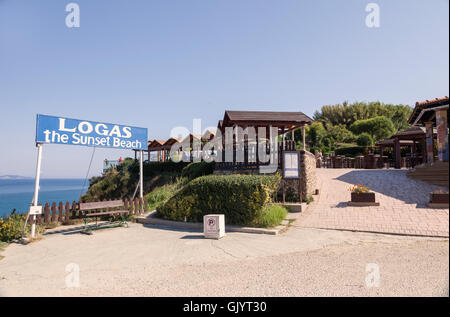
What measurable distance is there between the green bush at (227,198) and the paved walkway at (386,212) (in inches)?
61.4

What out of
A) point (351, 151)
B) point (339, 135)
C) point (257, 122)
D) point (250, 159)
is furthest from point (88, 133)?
point (339, 135)

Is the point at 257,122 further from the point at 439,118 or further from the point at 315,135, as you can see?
the point at 315,135

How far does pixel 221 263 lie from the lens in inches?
199

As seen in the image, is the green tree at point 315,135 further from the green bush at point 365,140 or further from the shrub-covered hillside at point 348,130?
the green bush at point 365,140

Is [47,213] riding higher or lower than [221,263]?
higher

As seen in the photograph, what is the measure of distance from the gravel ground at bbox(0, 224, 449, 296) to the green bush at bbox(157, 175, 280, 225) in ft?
3.42

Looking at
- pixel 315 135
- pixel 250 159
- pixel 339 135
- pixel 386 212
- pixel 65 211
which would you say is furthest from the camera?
pixel 315 135

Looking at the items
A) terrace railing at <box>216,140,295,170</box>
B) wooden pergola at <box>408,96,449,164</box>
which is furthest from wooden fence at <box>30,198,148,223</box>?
wooden pergola at <box>408,96,449,164</box>

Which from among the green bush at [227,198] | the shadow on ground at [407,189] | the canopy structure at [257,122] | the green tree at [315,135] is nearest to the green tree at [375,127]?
the green tree at [315,135]

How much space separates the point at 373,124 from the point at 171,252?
96.5 feet

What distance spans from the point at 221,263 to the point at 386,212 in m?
3.11

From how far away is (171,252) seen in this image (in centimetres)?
593

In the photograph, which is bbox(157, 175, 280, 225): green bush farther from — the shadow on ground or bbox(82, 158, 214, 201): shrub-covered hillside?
bbox(82, 158, 214, 201): shrub-covered hillside
